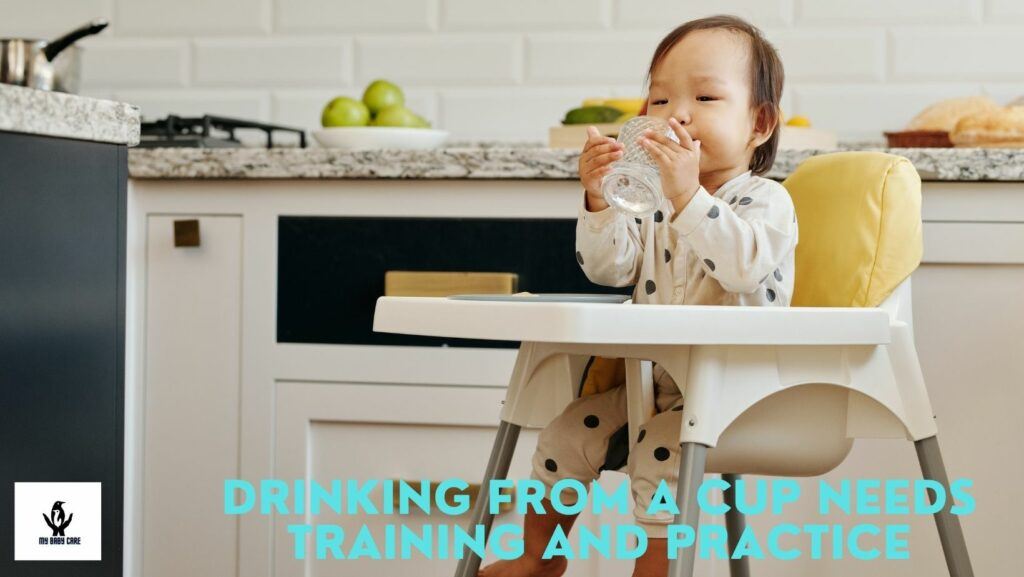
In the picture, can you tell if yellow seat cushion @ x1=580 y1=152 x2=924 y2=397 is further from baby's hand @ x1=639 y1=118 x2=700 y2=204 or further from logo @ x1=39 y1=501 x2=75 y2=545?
logo @ x1=39 y1=501 x2=75 y2=545

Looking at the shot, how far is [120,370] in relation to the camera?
1.04 meters

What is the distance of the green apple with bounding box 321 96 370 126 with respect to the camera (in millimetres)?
2049

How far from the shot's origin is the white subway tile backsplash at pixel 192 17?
2.46 metres

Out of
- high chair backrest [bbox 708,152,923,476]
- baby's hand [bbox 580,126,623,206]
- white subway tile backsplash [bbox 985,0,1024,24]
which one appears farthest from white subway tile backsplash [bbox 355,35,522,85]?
baby's hand [bbox 580,126,623,206]

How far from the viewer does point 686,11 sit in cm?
229

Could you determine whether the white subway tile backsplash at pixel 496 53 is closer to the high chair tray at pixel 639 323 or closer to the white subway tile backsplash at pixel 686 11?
the white subway tile backsplash at pixel 686 11

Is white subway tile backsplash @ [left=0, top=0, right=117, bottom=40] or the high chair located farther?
white subway tile backsplash @ [left=0, top=0, right=117, bottom=40]

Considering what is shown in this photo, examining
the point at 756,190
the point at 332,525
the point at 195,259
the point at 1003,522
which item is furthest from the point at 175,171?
the point at 1003,522

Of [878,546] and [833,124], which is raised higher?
[833,124]

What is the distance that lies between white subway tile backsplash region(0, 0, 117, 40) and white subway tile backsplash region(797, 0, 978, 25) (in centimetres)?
144

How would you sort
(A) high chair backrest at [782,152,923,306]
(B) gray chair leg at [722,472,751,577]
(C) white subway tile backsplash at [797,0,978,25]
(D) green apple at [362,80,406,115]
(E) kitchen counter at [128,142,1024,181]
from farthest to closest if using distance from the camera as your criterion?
1. (C) white subway tile backsplash at [797,0,978,25]
2. (D) green apple at [362,80,406,115]
3. (E) kitchen counter at [128,142,1024,181]
4. (B) gray chair leg at [722,472,751,577]
5. (A) high chair backrest at [782,152,923,306]

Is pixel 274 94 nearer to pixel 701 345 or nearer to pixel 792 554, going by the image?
pixel 792 554

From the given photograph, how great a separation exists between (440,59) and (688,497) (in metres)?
1.60

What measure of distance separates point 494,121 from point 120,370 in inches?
55.8
